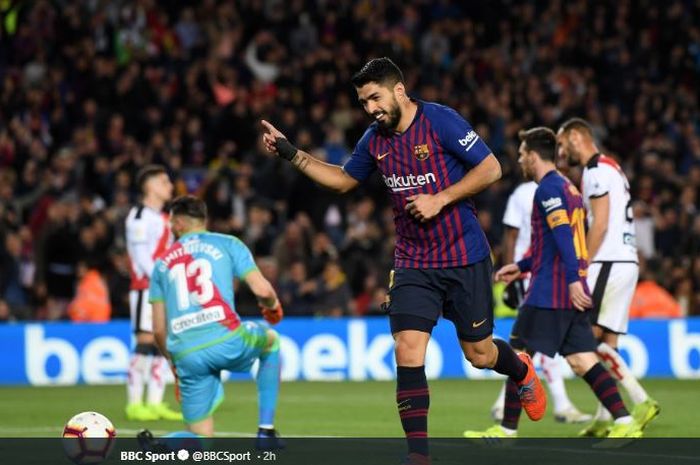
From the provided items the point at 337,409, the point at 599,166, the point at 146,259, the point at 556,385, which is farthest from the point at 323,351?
the point at 599,166

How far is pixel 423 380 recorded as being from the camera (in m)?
7.41

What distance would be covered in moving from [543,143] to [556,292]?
994 mm

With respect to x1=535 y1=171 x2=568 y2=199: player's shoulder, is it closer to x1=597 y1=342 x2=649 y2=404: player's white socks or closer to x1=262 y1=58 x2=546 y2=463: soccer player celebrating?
x1=262 y1=58 x2=546 y2=463: soccer player celebrating

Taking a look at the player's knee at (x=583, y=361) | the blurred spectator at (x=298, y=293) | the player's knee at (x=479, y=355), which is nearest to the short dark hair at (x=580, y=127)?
the player's knee at (x=583, y=361)

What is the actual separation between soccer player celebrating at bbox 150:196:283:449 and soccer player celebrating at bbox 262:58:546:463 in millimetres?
848

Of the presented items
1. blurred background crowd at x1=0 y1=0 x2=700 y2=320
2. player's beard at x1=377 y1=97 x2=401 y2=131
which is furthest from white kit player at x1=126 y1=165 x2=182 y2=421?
blurred background crowd at x1=0 y1=0 x2=700 y2=320

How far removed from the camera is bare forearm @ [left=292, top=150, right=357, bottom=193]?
25.8 ft

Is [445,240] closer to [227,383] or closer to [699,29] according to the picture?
[227,383]

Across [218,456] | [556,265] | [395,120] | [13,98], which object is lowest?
[218,456]

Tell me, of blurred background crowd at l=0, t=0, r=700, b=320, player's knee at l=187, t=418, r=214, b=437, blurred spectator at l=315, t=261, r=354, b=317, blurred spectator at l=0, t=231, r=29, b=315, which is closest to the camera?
player's knee at l=187, t=418, r=214, b=437

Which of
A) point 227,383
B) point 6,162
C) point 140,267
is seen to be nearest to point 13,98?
point 6,162

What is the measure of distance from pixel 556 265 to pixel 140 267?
4110 mm

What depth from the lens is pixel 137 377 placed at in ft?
38.7

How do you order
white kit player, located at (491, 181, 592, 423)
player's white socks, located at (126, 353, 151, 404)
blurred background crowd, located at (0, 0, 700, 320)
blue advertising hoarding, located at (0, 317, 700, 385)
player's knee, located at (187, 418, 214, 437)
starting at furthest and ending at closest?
1. blurred background crowd, located at (0, 0, 700, 320)
2. blue advertising hoarding, located at (0, 317, 700, 385)
3. player's white socks, located at (126, 353, 151, 404)
4. white kit player, located at (491, 181, 592, 423)
5. player's knee, located at (187, 418, 214, 437)
